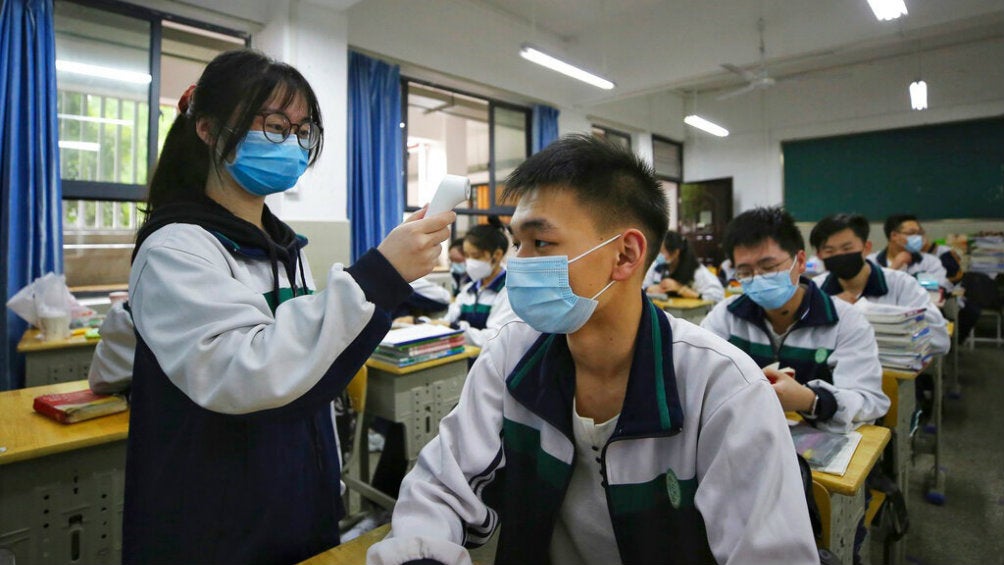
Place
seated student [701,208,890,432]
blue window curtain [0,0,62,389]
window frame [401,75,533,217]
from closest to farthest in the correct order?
seated student [701,208,890,432] → blue window curtain [0,0,62,389] → window frame [401,75,533,217]

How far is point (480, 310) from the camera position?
337 centimetres

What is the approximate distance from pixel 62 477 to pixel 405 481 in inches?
46.4

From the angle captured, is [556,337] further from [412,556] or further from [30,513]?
[30,513]

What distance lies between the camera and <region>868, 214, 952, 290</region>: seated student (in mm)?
4254

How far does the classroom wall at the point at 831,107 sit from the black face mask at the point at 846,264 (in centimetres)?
396

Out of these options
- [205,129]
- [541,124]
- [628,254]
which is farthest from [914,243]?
[205,129]

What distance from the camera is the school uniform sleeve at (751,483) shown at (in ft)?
A: 2.39

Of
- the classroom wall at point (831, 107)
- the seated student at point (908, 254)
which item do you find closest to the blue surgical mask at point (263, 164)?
the seated student at point (908, 254)

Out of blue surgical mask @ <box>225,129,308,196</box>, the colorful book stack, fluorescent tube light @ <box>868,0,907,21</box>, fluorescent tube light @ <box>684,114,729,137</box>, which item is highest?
fluorescent tube light @ <box>684,114,729,137</box>

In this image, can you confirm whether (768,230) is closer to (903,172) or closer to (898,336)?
(898,336)

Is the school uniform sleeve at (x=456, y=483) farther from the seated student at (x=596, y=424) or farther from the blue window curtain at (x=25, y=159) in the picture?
the blue window curtain at (x=25, y=159)

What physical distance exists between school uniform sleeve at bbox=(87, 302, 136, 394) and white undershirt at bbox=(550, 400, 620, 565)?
1192mm

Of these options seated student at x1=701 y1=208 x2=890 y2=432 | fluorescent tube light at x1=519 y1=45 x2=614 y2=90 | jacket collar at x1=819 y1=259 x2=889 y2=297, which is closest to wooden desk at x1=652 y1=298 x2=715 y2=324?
jacket collar at x1=819 y1=259 x2=889 y2=297

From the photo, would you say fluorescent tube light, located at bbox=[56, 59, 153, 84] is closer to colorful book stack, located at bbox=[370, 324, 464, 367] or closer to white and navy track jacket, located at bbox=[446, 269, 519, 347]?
white and navy track jacket, located at bbox=[446, 269, 519, 347]
